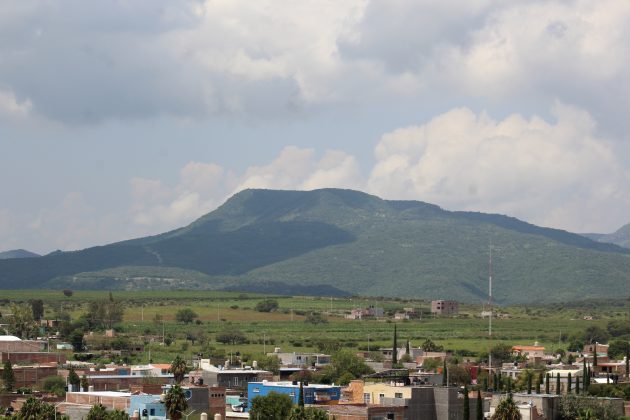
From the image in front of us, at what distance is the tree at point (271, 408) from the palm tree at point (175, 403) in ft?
27.1

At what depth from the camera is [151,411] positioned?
387 ft

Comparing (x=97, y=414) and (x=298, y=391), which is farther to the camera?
(x=298, y=391)

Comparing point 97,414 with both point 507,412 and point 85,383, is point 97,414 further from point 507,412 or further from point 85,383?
point 85,383

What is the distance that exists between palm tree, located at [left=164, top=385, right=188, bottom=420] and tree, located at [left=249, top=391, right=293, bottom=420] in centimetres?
826

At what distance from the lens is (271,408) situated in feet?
A: 381

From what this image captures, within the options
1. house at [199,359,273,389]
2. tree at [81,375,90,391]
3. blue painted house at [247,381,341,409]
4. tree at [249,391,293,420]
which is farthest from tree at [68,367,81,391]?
tree at [249,391,293,420]

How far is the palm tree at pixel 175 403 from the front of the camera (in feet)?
355

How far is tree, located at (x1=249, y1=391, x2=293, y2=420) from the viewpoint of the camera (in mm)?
115500

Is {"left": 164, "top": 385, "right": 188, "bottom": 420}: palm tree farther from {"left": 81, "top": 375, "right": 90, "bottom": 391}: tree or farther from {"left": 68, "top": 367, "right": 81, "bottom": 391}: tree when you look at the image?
{"left": 68, "top": 367, "right": 81, "bottom": 391}: tree

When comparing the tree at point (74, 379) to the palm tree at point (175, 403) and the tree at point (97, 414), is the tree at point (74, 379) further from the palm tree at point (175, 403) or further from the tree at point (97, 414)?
the palm tree at point (175, 403)

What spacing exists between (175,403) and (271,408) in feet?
35.1

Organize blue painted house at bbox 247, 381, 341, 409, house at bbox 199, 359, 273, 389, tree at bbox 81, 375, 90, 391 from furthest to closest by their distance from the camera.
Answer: house at bbox 199, 359, 273, 389 → tree at bbox 81, 375, 90, 391 → blue painted house at bbox 247, 381, 341, 409

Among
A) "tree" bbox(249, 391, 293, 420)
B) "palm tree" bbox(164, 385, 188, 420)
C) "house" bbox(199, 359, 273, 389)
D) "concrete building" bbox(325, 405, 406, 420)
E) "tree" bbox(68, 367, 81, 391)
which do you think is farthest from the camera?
"house" bbox(199, 359, 273, 389)

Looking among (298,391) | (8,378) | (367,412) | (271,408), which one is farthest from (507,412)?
(8,378)
